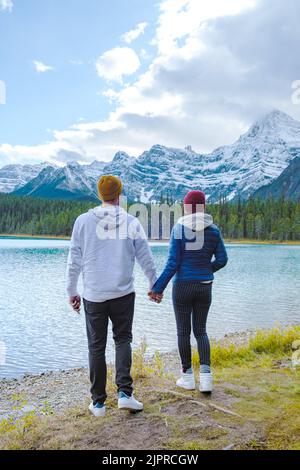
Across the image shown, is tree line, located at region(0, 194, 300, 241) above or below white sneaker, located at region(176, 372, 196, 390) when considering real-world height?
above

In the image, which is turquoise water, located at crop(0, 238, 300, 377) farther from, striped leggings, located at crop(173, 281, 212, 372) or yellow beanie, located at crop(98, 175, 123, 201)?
yellow beanie, located at crop(98, 175, 123, 201)

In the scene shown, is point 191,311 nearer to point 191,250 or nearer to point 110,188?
point 191,250

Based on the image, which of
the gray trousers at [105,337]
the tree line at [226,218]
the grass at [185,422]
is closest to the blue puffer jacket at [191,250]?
the gray trousers at [105,337]

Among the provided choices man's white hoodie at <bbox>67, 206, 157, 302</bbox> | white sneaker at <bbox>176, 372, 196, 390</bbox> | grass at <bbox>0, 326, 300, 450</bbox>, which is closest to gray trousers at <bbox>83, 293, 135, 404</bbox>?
man's white hoodie at <bbox>67, 206, 157, 302</bbox>

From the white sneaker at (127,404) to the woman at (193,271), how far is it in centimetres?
104

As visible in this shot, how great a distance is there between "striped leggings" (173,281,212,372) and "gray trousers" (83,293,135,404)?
2.79 feet

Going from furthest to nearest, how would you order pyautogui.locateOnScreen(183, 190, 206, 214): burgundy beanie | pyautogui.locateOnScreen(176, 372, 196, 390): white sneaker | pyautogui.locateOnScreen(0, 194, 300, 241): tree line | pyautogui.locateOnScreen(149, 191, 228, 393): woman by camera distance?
1. pyautogui.locateOnScreen(0, 194, 300, 241): tree line
2. pyautogui.locateOnScreen(176, 372, 196, 390): white sneaker
3. pyautogui.locateOnScreen(183, 190, 206, 214): burgundy beanie
4. pyautogui.locateOnScreen(149, 191, 228, 393): woman

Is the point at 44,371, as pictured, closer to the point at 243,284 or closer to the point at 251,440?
the point at 251,440

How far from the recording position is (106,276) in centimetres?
524

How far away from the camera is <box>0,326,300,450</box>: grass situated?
14.8 ft

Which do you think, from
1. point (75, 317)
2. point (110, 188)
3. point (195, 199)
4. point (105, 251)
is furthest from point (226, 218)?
point (105, 251)

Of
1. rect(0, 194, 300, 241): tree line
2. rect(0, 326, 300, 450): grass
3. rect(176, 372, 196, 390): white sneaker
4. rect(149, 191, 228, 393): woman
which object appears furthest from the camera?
rect(0, 194, 300, 241): tree line

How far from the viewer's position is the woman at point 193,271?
591 centimetres

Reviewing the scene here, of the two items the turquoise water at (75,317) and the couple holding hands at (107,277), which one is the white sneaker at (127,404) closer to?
the couple holding hands at (107,277)
